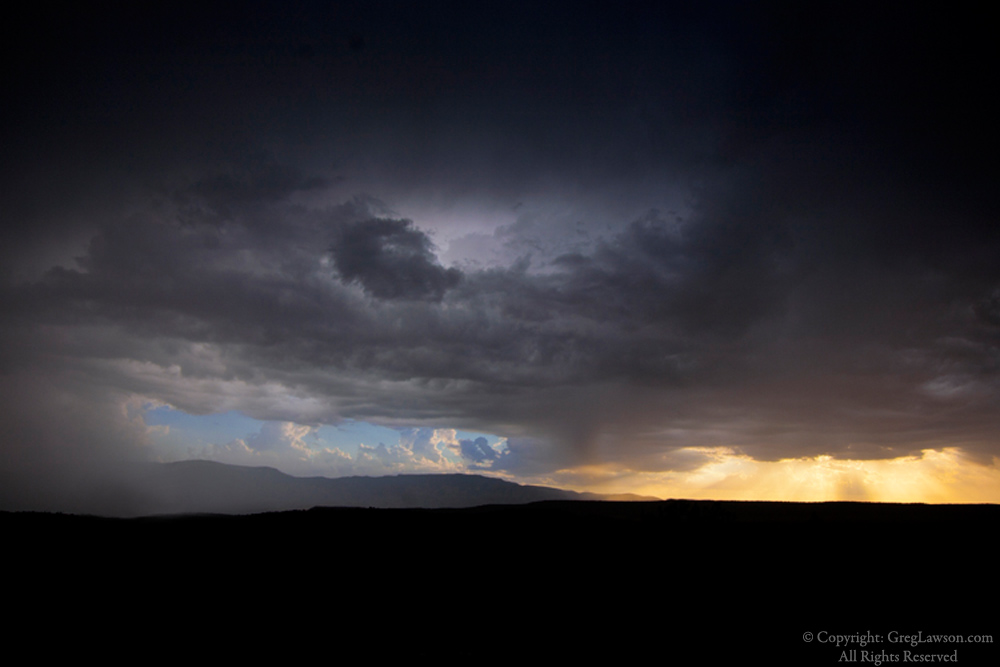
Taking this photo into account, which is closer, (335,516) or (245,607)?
(245,607)

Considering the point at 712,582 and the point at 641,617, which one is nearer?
the point at 641,617

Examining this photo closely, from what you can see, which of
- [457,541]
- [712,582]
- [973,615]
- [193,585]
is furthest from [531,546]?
[973,615]

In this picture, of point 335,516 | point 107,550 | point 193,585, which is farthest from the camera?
point 335,516

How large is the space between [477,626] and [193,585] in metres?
15.5

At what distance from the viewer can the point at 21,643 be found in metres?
17.7

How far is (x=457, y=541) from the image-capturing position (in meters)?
33.3

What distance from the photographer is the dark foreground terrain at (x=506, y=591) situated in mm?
17719

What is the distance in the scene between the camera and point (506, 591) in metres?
24.6

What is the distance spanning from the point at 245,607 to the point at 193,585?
5183 mm

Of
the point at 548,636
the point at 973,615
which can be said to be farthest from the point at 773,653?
the point at 973,615

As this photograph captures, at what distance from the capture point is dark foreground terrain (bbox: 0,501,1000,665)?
17.7m

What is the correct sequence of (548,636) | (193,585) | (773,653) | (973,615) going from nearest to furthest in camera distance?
1. (773,653)
2. (548,636)
3. (973,615)
4. (193,585)

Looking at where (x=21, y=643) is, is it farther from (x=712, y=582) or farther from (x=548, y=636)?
(x=712, y=582)

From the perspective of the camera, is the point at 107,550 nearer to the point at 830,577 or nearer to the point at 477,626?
the point at 477,626
